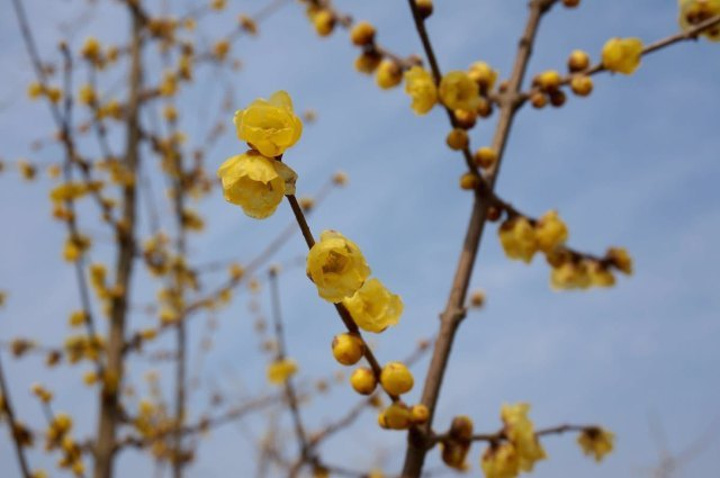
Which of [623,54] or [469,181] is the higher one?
[623,54]

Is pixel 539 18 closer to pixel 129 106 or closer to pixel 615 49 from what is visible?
pixel 615 49

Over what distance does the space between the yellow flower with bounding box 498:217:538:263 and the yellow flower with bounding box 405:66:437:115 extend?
45cm

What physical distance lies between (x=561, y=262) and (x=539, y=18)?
85cm

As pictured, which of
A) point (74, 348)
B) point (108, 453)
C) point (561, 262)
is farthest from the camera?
point (74, 348)

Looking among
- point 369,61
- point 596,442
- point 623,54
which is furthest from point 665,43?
point 596,442

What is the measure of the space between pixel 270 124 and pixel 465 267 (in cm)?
80

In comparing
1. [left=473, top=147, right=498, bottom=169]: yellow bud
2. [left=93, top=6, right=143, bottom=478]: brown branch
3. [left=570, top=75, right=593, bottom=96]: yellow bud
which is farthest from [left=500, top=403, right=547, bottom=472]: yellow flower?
[left=93, top=6, right=143, bottom=478]: brown branch

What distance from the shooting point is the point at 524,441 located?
153 cm

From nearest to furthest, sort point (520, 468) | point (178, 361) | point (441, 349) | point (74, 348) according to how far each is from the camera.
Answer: point (441, 349) < point (520, 468) < point (74, 348) < point (178, 361)

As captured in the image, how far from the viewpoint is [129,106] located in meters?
5.73

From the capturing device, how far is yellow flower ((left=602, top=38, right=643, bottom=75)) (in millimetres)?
1899

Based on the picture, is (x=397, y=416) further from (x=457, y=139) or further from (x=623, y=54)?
(x=623, y=54)

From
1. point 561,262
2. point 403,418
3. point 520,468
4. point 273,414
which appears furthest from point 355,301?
point 273,414

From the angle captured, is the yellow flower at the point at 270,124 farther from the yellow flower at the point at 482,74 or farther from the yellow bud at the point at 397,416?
the yellow flower at the point at 482,74
